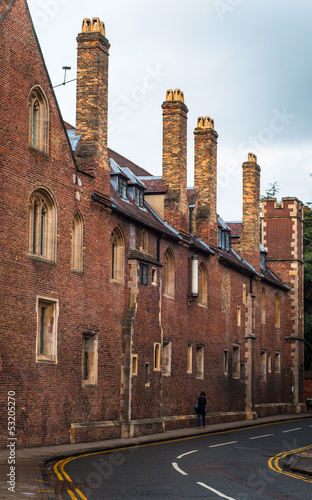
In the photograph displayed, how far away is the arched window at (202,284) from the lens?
133 ft

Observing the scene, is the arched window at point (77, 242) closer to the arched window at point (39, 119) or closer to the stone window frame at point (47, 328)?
the stone window frame at point (47, 328)

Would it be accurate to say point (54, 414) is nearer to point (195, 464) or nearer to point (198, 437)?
point (195, 464)

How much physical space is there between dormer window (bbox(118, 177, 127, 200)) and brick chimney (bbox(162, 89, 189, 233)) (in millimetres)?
3435

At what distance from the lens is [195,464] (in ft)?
66.9

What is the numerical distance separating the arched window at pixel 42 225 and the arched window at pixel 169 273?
10.9 metres

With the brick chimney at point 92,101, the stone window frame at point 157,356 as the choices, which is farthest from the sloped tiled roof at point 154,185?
the brick chimney at point 92,101

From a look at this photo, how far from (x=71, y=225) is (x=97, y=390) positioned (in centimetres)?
575

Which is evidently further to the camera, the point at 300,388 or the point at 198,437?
the point at 300,388

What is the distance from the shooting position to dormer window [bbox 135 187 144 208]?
35.6m

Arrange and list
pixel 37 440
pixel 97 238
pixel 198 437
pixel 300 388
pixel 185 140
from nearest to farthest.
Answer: pixel 37 440 < pixel 97 238 < pixel 198 437 < pixel 185 140 < pixel 300 388

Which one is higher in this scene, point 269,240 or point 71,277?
point 269,240

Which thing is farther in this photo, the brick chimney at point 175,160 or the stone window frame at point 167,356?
the brick chimney at point 175,160

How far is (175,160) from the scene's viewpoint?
37875 mm

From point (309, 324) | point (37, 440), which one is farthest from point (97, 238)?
point (309, 324)
